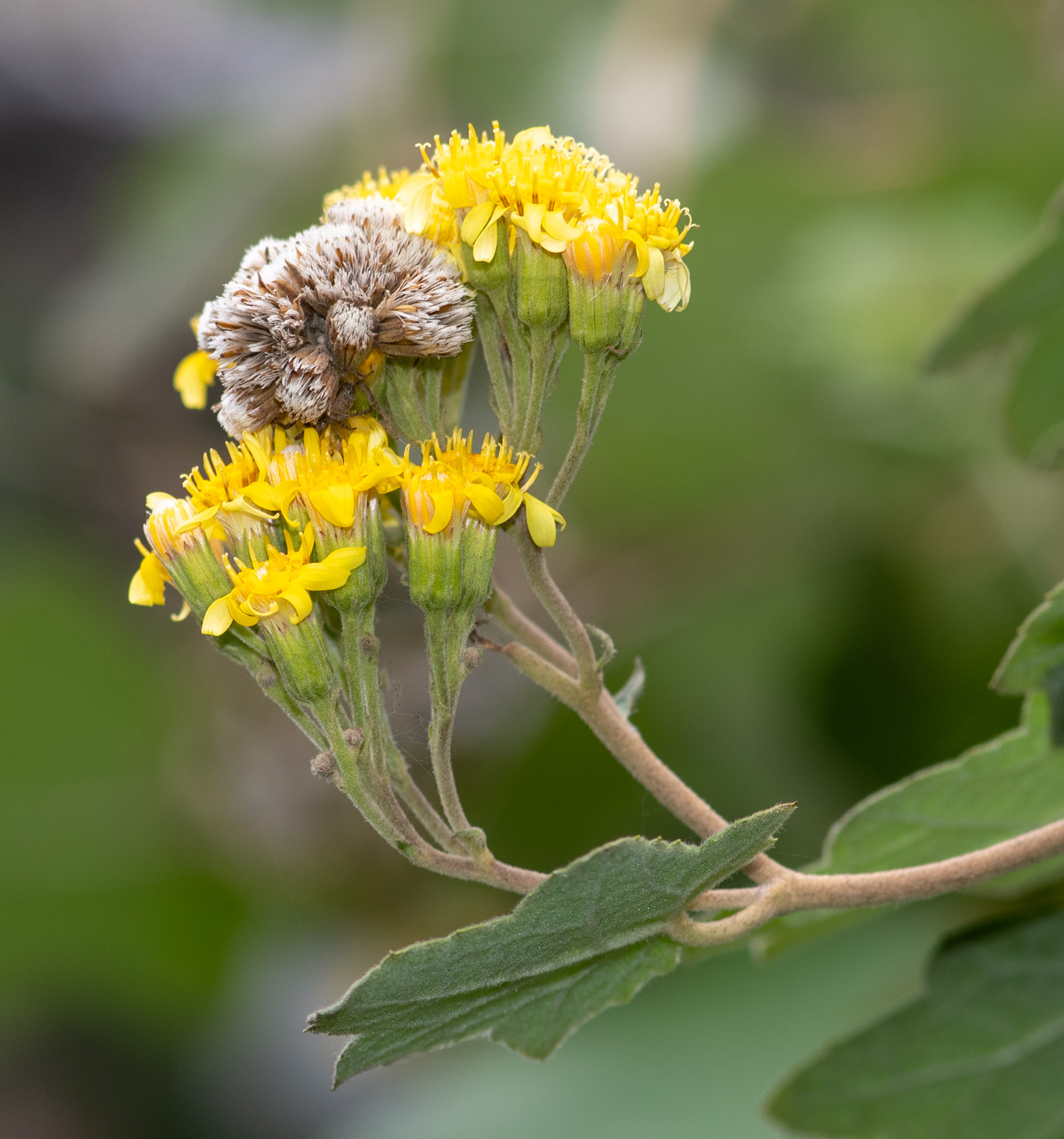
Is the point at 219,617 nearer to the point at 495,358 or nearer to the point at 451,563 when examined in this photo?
the point at 451,563

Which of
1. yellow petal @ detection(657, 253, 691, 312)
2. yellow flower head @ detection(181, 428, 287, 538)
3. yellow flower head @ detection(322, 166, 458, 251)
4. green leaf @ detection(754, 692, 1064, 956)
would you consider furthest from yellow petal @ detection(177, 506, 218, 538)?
green leaf @ detection(754, 692, 1064, 956)

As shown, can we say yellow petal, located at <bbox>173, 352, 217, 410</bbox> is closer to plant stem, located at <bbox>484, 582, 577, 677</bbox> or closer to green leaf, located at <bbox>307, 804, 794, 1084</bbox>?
plant stem, located at <bbox>484, 582, 577, 677</bbox>

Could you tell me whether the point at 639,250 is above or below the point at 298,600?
above

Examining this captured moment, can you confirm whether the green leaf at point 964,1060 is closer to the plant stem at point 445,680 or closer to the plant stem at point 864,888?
the plant stem at point 864,888

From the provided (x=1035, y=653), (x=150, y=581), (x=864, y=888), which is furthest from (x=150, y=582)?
(x=1035, y=653)

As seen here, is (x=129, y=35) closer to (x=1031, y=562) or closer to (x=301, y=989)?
(x=301, y=989)

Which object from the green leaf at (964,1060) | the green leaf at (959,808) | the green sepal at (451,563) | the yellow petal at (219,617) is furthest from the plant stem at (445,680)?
the green leaf at (964,1060)

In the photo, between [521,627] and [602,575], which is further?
[602,575]
